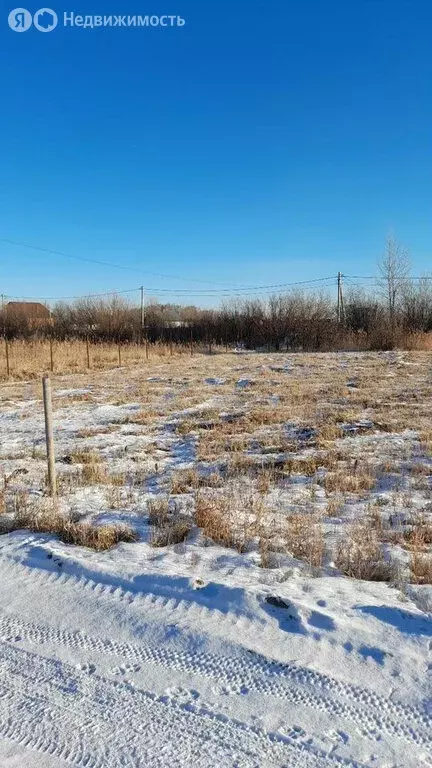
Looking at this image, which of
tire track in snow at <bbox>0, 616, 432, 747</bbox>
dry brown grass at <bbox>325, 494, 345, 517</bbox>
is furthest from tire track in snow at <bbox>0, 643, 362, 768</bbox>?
dry brown grass at <bbox>325, 494, 345, 517</bbox>

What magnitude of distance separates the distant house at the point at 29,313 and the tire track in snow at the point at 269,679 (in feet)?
112

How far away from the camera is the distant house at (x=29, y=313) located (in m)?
34.6

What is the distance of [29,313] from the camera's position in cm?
3575

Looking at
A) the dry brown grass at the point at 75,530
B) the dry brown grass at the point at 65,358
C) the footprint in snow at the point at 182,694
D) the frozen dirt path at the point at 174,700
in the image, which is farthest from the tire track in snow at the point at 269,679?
the dry brown grass at the point at 65,358

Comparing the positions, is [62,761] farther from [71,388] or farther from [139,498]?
[71,388]

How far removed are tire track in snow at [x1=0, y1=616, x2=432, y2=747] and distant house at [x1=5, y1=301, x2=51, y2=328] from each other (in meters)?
34.2

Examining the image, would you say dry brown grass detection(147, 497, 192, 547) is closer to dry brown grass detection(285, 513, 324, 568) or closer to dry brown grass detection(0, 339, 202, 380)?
dry brown grass detection(285, 513, 324, 568)

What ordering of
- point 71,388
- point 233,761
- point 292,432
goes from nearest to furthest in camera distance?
point 233,761
point 292,432
point 71,388

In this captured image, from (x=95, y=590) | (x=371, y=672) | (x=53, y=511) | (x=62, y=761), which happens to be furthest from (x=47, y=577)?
(x=371, y=672)

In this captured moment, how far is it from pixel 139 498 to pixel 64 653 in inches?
89.4

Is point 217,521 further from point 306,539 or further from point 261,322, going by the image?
point 261,322

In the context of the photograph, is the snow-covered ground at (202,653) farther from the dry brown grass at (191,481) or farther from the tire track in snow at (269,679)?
the dry brown grass at (191,481)

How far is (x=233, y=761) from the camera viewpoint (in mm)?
1709

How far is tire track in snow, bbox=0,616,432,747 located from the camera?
1863 mm
